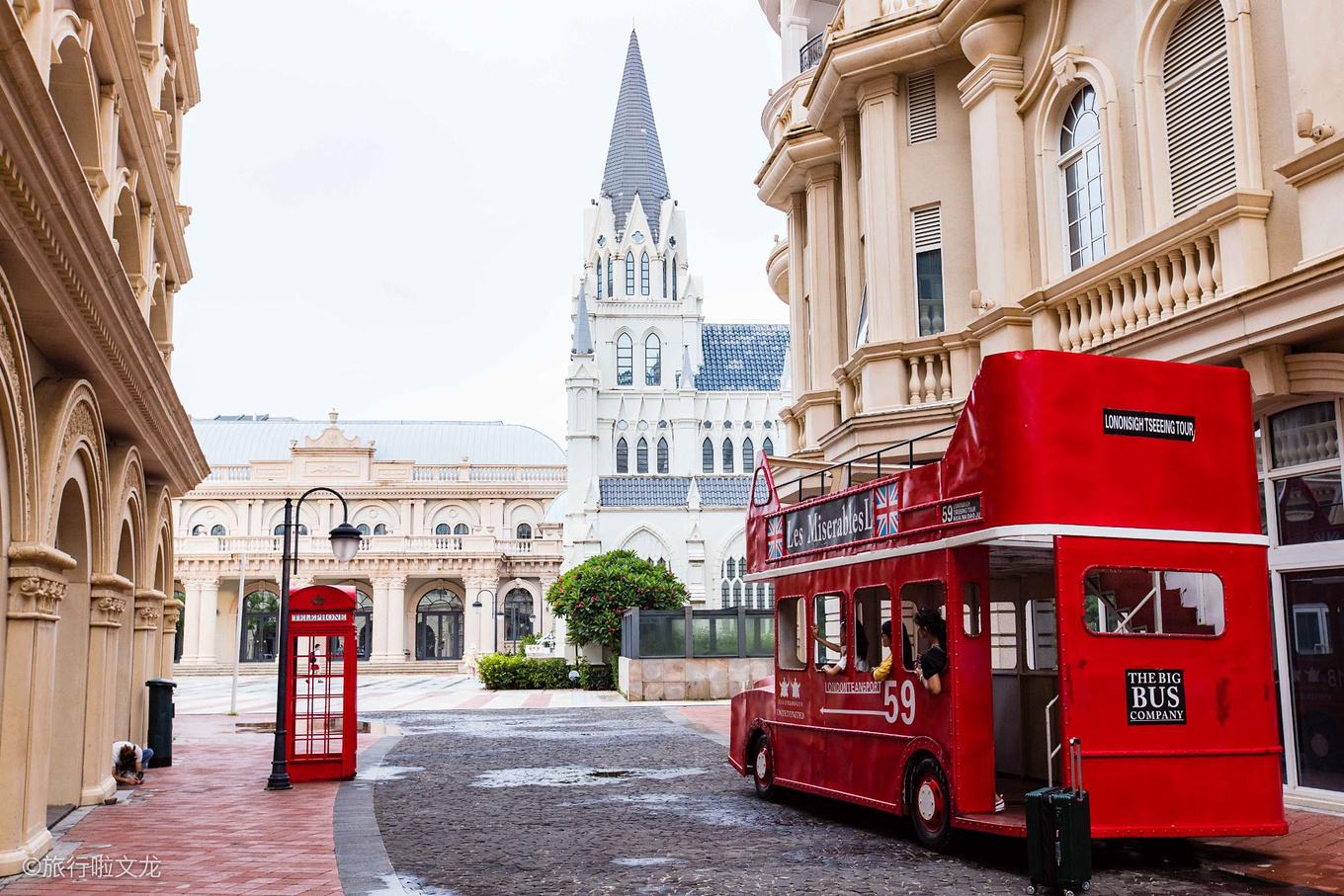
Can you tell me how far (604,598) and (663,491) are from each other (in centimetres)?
2953

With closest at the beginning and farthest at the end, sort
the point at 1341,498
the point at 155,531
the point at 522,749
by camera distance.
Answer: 1. the point at 1341,498
2. the point at 155,531
3. the point at 522,749

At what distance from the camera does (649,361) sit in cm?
8100

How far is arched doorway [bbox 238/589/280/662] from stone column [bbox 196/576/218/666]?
2892mm

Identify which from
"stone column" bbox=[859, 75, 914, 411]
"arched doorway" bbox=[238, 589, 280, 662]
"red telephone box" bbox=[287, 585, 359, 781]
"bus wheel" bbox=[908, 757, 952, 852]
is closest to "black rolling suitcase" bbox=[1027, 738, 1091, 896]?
"bus wheel" bbox=[908, 757, 952, 852]

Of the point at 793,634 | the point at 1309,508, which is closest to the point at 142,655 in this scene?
the point at 793,634

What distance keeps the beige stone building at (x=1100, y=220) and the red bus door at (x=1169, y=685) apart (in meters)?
2.37

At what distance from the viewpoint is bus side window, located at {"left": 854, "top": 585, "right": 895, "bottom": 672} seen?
11.0 meters

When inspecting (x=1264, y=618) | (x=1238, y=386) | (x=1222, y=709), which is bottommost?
(x=1222, y=709)

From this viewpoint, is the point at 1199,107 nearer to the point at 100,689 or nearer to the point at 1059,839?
the point at 1059,839

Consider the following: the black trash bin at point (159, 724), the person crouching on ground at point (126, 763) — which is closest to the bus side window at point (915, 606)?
the person crouching on ground at point (126, 763)

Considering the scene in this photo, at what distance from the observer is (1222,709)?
8.91 meters

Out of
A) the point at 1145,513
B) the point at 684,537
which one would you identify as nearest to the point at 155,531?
the point at 1145,513

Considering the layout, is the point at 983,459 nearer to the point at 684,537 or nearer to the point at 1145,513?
the point at 1145,513

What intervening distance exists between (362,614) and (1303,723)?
65.6 metres
